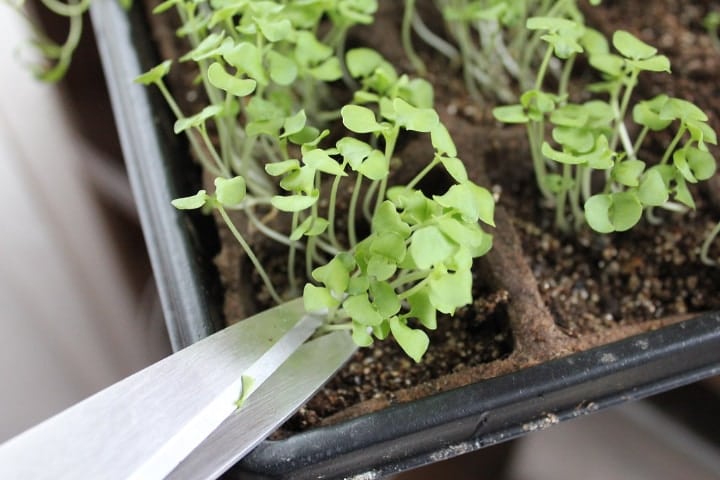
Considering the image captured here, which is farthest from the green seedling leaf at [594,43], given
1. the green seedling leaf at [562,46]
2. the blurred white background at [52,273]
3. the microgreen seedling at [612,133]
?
Answer: the blurred white background at [52,273]

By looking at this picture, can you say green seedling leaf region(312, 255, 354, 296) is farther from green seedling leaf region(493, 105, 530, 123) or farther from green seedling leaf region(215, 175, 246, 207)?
green seedling leaf region(493, 105, 530, 123)

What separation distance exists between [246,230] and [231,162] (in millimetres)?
89

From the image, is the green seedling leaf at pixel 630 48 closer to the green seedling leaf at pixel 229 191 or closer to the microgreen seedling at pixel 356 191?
the microgreen seedling at pixel 356 191

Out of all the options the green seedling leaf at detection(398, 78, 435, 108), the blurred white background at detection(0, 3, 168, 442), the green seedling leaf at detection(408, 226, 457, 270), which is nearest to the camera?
the green seedling leaf at detection(408, 226, 457, 270)

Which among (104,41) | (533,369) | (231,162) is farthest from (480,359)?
(104,41)

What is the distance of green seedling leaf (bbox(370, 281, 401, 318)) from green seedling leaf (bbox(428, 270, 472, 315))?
0.03 metres

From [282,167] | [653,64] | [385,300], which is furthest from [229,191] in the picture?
[653,64]

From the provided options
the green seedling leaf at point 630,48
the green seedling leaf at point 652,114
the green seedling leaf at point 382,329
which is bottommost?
the green seedling leaf at point 382,329

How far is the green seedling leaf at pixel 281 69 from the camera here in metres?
0.74

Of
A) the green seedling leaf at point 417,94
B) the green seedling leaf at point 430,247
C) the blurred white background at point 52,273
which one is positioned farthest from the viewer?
the blurred white background at point 52,273

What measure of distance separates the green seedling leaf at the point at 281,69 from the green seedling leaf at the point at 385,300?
0.23 m

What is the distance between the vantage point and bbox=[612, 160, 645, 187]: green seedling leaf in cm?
70

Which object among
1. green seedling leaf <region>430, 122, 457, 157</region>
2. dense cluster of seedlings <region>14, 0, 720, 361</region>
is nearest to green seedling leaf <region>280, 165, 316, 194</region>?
dense cluster of seedlings <region>14, 0, 720, 361</region>

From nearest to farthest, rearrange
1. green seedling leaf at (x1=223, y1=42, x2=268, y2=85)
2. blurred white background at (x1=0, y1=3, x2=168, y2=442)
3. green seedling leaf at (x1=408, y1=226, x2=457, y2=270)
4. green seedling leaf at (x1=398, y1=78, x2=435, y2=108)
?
green seedling leaf at (x1=408, y1=226, x2=457, y2=270) < green seedling leaf at (x1=223, y1=42, x2=268, y2=85) < green seedling leaf at (x1=398, y1=78, x2=435, y2=108) < blurred white background at (x1=0, y1=3, x2=168, y2=442)
